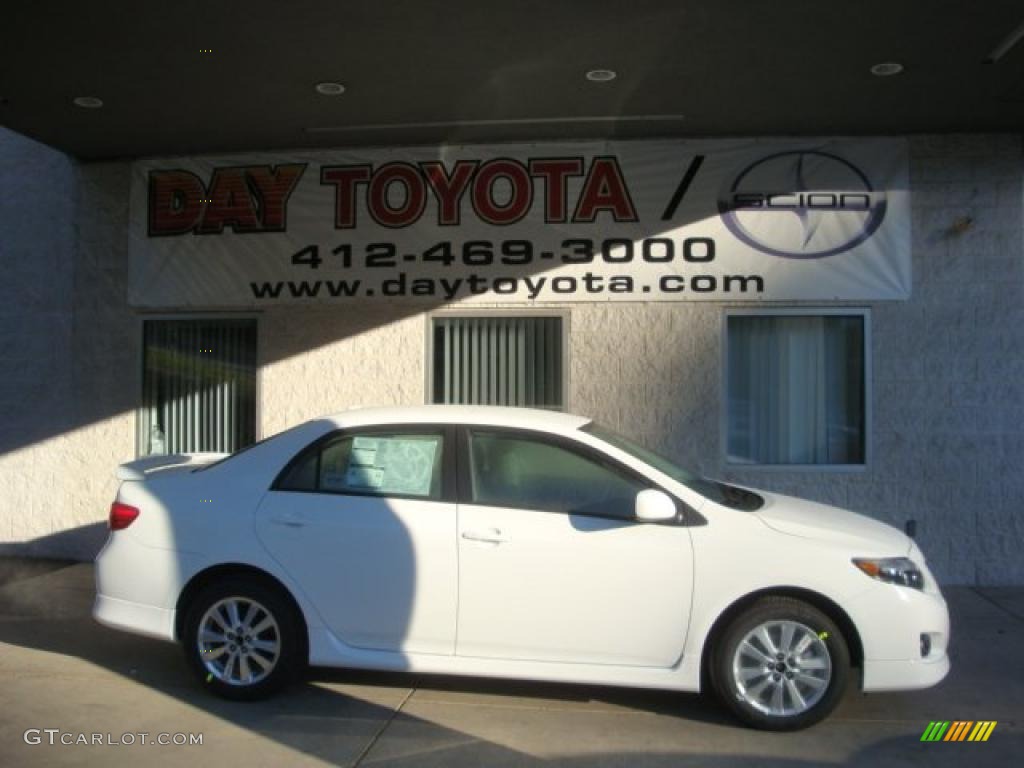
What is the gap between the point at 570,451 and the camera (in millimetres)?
5316

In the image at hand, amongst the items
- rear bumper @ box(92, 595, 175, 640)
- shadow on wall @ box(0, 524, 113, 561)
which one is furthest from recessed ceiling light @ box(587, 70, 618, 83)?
shadow on wall @ box(0, 524, 113, 561)

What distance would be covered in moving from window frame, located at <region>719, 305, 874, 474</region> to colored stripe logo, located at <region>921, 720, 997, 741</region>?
144 inches

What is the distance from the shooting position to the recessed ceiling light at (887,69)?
706 centimetres

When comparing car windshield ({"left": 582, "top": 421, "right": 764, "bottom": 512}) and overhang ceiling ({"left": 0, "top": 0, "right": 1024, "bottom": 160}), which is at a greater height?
overhang ceiling ({"left": 0, "top": 0, "right": 1024, "bottom": 160})

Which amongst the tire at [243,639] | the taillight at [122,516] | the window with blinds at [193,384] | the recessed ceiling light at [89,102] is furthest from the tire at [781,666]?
the recessed ceiling light at [89,102]

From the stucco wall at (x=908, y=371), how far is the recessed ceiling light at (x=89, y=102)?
2308 mm

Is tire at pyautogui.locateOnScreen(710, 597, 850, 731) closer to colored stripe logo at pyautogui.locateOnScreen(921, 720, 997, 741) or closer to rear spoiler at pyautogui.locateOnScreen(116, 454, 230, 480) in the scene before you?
colored stripe logo at pyautogui.locateOnScreen(921, 720, 997, 741)

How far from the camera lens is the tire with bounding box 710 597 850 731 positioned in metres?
4.89

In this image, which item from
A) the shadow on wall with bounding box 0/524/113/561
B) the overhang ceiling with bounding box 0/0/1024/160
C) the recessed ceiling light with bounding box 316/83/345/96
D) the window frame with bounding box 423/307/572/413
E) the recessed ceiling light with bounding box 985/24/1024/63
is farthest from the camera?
the shadow on wall with bounding box 0/524/113/561

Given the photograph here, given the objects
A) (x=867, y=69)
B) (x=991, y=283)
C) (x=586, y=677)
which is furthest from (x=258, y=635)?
(x=991, y=283)

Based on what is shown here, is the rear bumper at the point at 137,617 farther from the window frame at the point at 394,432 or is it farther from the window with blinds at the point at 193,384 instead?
the window with blinds at the point at 193,384

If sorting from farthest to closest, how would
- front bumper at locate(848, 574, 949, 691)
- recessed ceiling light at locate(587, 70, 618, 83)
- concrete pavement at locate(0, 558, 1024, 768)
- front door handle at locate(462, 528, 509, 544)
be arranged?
recessed ceiling light at locate(587, 70, 618, 83)
front door handle at locate(462, 528, 509, 544)
front bumper at locate(848, 574, 949, 691)
concrete pavement at locate(0, 558, 1024, 768)

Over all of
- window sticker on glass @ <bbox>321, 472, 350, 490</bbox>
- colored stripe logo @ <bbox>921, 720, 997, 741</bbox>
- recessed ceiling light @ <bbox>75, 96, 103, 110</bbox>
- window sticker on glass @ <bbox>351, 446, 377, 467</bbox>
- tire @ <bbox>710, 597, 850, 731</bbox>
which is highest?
recessed ceiling light @ <bbox>75, 96, 103, 110</bbox>

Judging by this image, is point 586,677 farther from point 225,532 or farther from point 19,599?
point 19,599
